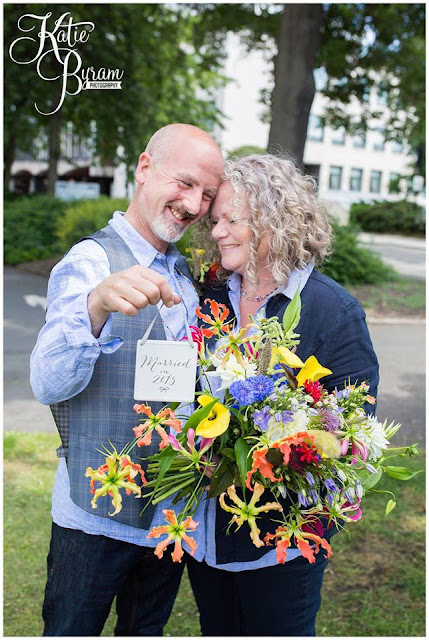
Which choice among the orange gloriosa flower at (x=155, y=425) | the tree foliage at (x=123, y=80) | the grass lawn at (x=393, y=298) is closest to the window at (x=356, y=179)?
the tree foliage at (x=123, y=80)

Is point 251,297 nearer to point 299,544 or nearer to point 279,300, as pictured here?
point 279,300

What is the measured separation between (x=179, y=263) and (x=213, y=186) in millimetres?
342

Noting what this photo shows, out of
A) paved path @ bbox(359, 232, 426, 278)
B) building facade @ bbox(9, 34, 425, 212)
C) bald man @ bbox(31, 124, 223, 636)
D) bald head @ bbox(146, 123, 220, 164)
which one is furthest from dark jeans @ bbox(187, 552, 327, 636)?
building facade @ bbox(9, 34, 425, 212)

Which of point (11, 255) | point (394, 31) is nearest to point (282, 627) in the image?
point (394, 31)

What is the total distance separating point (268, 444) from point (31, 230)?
14.5 m

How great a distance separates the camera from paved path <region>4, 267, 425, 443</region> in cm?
599

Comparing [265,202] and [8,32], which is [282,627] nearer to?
[265,202]

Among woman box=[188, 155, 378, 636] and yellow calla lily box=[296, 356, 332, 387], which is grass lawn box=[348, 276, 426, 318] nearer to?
woman box=[188, 155, 378, 636]

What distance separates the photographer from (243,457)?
1.57 m

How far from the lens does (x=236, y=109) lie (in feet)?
110

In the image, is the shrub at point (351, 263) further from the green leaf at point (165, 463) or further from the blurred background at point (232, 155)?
the green leaf at point (165, 463)

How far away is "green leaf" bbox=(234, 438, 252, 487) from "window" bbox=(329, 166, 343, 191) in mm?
41828

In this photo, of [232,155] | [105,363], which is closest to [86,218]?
[232,155]

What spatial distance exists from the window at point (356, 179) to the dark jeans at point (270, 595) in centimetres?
4239
